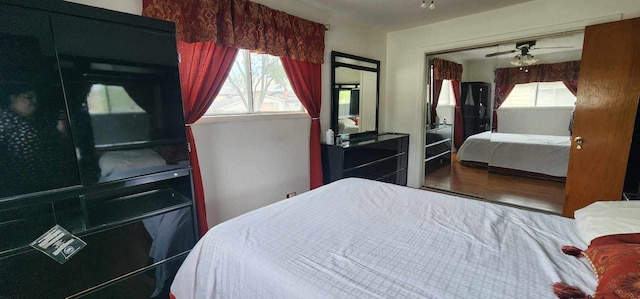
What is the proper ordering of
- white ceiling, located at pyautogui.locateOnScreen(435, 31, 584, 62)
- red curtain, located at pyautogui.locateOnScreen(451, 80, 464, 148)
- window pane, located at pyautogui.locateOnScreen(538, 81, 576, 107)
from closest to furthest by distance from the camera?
white ceiling, located at pyautogui.locateOnScreen(435, 31, 584, 62), window pane, located at pyautogui.locateOnScreen(538, 81, 576, 107), red curtain, located at pyautogui.locateOnScreen(451, 80, 464, 148)

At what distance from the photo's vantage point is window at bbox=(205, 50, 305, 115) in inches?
95.6

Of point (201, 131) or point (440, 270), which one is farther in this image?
point (201, 131)

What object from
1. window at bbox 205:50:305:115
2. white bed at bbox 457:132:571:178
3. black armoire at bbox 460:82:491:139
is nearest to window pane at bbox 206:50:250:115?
window at bbox 205:50:305:115

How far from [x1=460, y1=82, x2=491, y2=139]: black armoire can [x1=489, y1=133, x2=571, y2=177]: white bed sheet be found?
1.77 feet

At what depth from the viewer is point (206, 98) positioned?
2148 mm

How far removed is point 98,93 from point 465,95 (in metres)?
5.42

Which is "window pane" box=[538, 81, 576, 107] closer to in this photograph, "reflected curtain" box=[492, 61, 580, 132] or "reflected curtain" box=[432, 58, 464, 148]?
"reflected curtain" box=[492, 61, 580, 132]

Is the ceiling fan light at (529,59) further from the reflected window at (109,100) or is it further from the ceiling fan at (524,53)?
the reflected window at (109,100)

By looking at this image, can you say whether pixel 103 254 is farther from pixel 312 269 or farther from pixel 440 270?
pixel 440 270

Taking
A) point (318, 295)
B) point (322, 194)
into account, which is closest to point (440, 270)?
point (318, 295)

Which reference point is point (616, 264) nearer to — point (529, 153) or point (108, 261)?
point (108, 261)

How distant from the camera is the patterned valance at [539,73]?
122 inches

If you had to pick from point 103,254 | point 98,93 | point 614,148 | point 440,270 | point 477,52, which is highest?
point 477,52

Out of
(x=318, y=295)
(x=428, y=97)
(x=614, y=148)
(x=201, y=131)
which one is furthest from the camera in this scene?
(x=428, y=97)
